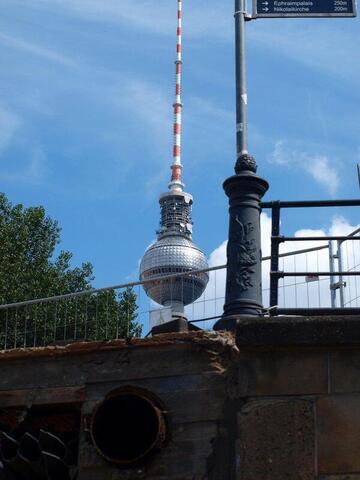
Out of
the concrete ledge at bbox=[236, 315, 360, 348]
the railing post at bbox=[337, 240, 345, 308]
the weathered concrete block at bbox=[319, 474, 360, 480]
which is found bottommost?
the weathered concrete block at bbox=[319, 474, 360, 480]

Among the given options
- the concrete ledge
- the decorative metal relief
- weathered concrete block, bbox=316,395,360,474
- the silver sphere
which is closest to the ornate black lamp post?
the decorative metal relief

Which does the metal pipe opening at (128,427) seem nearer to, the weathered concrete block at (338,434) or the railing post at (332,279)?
the weathered concrete block at (338,434)

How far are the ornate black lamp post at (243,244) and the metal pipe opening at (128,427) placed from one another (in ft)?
2.59

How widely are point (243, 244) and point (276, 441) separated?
1.60m

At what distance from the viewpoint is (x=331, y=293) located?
8.59m

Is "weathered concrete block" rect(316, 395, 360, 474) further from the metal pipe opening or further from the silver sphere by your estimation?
the silver sphere

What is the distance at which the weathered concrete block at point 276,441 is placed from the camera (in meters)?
6.07

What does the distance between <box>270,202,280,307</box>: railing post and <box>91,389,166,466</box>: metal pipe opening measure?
49.3 inches

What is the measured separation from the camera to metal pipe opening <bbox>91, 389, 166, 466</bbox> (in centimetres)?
653

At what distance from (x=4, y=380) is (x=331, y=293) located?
3.00m

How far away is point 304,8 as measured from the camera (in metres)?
9.53

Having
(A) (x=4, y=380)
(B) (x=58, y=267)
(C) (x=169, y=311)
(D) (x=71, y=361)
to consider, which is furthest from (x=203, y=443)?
(B) (x=58, y=267)

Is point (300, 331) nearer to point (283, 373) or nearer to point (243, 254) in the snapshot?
point (283, 373)

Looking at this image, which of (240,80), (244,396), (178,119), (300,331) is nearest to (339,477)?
(244,396)
